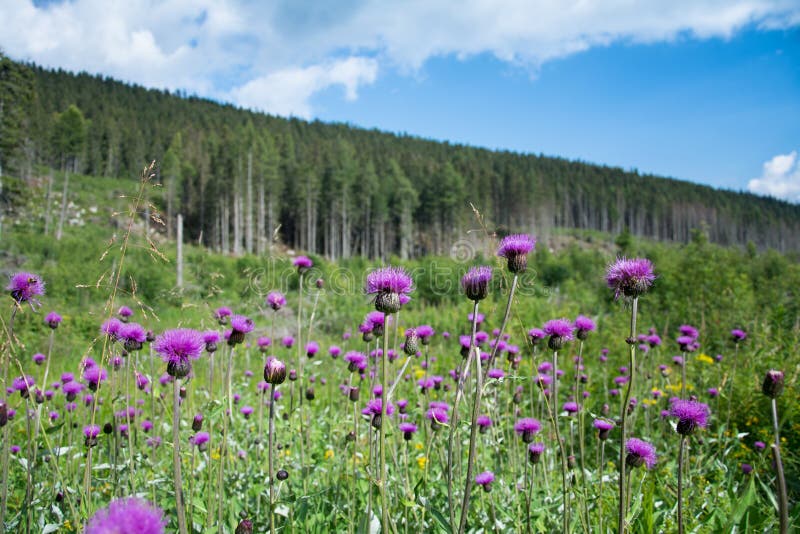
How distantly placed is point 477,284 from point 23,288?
195 centimetres

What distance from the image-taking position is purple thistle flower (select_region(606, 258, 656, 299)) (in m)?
1.55

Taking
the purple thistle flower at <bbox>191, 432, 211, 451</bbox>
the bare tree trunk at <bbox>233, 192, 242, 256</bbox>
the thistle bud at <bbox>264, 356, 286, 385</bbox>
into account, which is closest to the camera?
the thistle bud at <bbox>264, 356, 286, 385</bbox>

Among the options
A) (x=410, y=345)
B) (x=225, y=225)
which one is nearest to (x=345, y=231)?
(x=225, y=225)

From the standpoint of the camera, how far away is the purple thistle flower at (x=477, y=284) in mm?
1524

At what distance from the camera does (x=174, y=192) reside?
5550cm

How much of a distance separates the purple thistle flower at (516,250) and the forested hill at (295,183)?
111 feet

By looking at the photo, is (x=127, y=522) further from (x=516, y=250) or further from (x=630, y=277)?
(x=630, y=277)

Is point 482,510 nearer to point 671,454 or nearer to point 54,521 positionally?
point 54,521

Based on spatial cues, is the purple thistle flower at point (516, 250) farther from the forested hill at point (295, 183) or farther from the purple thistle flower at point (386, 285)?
the forested hill at point (295, 183)

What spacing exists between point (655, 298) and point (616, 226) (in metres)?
92.7

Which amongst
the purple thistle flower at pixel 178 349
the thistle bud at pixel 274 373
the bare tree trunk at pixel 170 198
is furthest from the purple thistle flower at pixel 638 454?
the bare tree trunk at pixel 170 198

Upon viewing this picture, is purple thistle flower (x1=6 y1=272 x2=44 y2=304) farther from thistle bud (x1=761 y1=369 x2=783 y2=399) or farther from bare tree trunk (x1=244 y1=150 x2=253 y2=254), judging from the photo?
bare tree trunk (x1=244 y1=150 x2=253 y2=254)

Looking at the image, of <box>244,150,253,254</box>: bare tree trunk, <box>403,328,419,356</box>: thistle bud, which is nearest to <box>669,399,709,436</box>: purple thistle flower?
<box>403,328,419,356</box>: thistle bud

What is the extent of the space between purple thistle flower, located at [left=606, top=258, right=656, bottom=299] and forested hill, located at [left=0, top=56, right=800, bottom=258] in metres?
34.0
